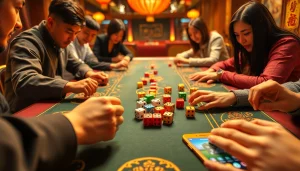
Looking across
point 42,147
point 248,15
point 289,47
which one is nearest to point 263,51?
point 289,47

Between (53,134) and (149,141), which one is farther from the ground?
Result: (53,134)

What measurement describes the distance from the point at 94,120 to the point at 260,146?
0.50 meters

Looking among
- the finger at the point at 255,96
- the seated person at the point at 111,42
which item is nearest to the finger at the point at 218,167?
the finger at the point at 255,96

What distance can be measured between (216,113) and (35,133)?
0.87 meters

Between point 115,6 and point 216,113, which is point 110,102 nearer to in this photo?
point 216,113

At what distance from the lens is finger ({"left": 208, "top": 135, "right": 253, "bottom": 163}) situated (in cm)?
63

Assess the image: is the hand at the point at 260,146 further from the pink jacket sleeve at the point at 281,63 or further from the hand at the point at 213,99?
the pink jacket sleeve at the point at 281,63

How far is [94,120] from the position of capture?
778 millimetres

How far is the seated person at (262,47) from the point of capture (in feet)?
5.23

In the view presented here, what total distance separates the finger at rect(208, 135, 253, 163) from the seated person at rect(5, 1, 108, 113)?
3.19 feet

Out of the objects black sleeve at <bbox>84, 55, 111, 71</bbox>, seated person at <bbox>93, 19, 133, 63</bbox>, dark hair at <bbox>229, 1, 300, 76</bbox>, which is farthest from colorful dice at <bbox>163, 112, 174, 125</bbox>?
seated person at <bbox>93, 19, 133, 63</bbox>

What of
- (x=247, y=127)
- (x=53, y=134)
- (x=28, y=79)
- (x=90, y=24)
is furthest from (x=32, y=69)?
(x=90, y=24)

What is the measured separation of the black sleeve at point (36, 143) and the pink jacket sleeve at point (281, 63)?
1.35 metres

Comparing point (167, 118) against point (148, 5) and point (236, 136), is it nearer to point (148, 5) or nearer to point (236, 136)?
point (236, 136)
